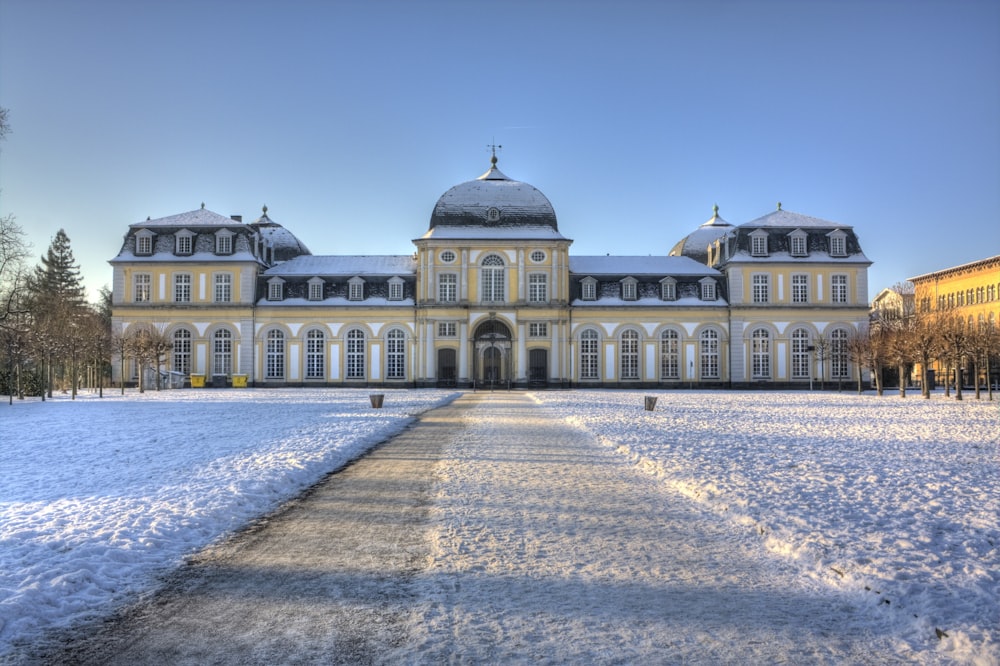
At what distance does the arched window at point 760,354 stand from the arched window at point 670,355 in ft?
17.7

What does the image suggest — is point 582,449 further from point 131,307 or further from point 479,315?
point 131,307

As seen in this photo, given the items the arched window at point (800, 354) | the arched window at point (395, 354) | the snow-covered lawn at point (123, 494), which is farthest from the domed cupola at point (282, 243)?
the snow-covered lawn at point (123, 494)

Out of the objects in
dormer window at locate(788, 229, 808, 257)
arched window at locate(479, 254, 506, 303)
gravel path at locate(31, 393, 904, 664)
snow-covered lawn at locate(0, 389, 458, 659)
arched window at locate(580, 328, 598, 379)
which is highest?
dormer window at locate(788, 229, 808, 257)

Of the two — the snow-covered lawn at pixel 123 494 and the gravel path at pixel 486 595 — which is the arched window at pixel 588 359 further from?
the gravel path at pixel 486 595

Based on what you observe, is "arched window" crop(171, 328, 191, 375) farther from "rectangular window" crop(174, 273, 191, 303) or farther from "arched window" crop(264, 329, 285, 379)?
"arched window" crop(264, 329, 285, 379)

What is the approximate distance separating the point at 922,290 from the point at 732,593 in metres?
95.7

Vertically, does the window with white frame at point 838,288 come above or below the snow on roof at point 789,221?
below

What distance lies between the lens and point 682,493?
9.59 metres

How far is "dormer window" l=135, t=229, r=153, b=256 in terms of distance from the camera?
57531 millimetres

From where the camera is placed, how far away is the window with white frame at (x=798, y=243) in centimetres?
5788

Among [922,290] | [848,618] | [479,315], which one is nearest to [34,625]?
[848,618]

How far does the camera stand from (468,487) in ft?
32.2

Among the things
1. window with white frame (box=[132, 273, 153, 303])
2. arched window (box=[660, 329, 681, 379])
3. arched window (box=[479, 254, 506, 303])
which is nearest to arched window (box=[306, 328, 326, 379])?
window with white frame (box=[132, 273, 153, 303])

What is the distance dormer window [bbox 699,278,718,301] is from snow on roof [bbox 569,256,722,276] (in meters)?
0.78
